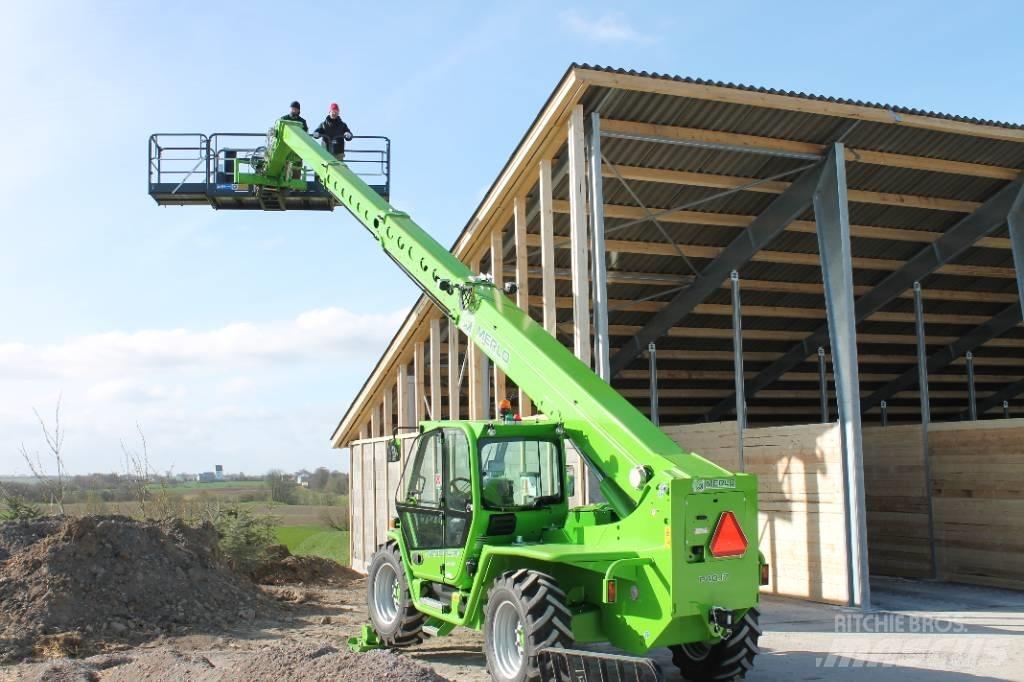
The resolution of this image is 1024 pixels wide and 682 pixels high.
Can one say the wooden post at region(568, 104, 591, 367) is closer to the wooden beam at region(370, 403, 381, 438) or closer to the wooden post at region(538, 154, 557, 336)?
the wooden post at region(538, 154, 557, 336)

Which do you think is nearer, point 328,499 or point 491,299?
point 491,299

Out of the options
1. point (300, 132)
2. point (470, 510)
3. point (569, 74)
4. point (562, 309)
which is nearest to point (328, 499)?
point (562, 309)

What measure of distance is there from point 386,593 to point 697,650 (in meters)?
3.57

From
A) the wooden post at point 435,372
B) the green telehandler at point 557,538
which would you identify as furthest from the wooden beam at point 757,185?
the green telehandler at point 557,538

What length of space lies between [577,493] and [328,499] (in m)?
26.0

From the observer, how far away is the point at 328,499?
3659 cm

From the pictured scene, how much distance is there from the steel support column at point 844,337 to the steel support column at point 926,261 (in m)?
3.79

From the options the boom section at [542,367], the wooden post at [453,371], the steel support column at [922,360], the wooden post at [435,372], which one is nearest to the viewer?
the boom section at [542,367]

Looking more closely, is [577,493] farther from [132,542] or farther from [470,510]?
[132,542]

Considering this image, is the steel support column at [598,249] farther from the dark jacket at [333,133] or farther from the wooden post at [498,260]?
the dark jacket at [333,133]

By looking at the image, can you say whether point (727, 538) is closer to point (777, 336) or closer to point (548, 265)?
point (548, 265)

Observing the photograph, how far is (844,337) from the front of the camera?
42.3ft

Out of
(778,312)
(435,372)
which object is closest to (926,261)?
(778,312)

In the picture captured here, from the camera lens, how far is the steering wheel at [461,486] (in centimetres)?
832
